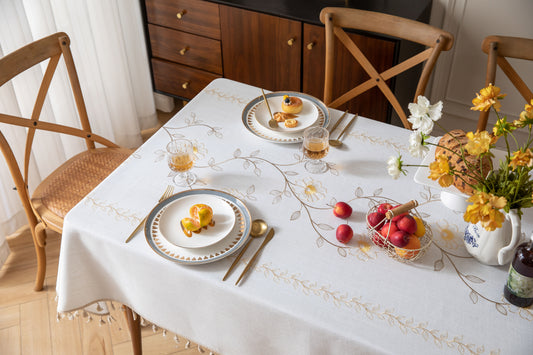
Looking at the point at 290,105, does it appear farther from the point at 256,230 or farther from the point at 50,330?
the point at 50,330

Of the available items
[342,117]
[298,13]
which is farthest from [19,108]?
[342,117]

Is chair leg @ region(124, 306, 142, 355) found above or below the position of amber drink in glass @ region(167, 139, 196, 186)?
below

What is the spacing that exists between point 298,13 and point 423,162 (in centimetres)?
112

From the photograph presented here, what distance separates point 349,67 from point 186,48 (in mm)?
870

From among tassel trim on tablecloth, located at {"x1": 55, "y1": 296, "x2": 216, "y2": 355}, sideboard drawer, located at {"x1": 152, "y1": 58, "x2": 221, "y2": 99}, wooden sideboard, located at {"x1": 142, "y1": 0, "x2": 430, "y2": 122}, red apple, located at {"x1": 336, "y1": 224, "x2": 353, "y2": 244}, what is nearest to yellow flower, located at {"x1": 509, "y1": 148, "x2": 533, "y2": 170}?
red apple, located at {"x1": 336, "y1": 224, "x2": 353, "y2": 244}

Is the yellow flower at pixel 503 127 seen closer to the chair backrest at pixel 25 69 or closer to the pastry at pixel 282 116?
the pastry at pixel 282 116

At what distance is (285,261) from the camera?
123 cm

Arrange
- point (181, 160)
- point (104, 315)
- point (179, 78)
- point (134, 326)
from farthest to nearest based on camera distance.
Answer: point (179, 78), point (104, 315), point (134, 326), point (181, 160)

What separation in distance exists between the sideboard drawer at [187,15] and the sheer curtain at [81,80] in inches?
5.1

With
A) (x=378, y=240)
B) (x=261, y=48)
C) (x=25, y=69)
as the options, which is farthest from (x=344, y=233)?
(x=261, y=48)

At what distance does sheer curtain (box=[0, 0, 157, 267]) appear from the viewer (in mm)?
2223

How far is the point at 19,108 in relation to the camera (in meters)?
2.27

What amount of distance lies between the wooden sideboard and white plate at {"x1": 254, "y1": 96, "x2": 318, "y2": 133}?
62 cm

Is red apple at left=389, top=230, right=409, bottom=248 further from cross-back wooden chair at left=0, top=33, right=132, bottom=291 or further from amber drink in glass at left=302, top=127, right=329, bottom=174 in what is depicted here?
cross-back wooden chair at left=0, top=33, right=132, bottom=291
